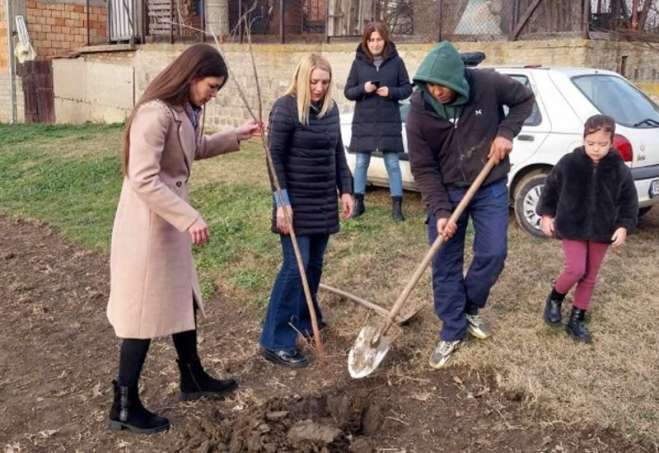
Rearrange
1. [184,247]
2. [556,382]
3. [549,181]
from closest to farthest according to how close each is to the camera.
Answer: [184,247]
[556,382]
[549,181]

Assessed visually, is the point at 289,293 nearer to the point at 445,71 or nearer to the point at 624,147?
the point at 445,71

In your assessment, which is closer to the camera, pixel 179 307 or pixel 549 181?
pixel 179 307

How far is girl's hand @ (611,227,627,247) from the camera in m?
4.15

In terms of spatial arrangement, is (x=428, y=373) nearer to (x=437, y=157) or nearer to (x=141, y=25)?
(x=437, y=157)

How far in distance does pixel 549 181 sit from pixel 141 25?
13.6 metres

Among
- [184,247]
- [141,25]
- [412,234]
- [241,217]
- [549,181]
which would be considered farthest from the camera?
[141,25]

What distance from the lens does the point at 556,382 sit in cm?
395

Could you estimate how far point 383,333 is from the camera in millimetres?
4090

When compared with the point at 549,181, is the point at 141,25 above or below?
above

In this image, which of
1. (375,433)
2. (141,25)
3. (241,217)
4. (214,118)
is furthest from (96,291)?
(141,25)

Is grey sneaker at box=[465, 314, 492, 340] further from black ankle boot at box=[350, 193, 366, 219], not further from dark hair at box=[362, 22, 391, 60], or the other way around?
dark hair at box=[362, 22, 391, 60]

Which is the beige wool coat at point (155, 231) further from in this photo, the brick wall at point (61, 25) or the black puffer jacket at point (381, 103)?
the brick wall at point (61, 25)

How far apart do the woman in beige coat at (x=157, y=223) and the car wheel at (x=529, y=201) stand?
3951 millimetres

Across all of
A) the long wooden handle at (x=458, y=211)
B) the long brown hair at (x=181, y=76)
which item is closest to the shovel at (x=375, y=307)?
the long wooden handle at (x=458, y=211)
